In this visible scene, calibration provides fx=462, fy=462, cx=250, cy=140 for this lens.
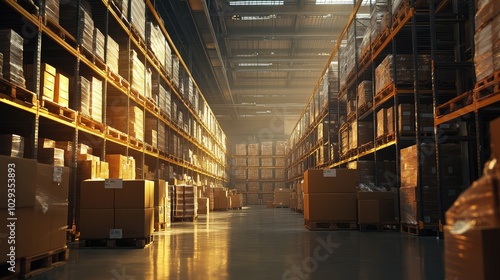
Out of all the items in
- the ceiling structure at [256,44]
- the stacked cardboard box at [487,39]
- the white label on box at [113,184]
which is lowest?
the white label on box at [113,184]

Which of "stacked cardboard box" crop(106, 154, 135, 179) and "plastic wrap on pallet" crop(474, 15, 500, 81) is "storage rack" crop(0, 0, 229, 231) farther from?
"plastic wrap on pallet" crop(474, 15, 500, 81)

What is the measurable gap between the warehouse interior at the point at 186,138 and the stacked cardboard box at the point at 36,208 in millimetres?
17

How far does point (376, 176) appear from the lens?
9250 millimetres

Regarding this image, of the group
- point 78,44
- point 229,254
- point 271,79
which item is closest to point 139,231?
point 229,254

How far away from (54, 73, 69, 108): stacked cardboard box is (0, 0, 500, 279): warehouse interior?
2 cm

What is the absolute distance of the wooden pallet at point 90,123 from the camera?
21.1 feet

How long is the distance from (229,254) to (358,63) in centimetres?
679

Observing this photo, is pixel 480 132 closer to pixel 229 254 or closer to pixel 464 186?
pixel 464 186

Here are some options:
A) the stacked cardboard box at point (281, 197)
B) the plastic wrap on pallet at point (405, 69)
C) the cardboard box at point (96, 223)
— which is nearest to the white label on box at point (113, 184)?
the cardboard box at point (96, 223)

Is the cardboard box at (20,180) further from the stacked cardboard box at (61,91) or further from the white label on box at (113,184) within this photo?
the stacked cardboard box at (61,91)

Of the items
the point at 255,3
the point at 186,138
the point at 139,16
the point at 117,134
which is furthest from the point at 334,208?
the point at 255,3

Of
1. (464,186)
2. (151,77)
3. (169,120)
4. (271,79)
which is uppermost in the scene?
(271,79)

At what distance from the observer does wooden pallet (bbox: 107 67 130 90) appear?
298 inches

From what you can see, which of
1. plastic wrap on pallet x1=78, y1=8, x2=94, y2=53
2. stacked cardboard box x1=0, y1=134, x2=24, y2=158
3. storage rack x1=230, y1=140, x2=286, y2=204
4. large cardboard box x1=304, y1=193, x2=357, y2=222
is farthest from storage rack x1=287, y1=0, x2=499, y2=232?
storage rack x1=230, y1=140, x2=286, y2=204
